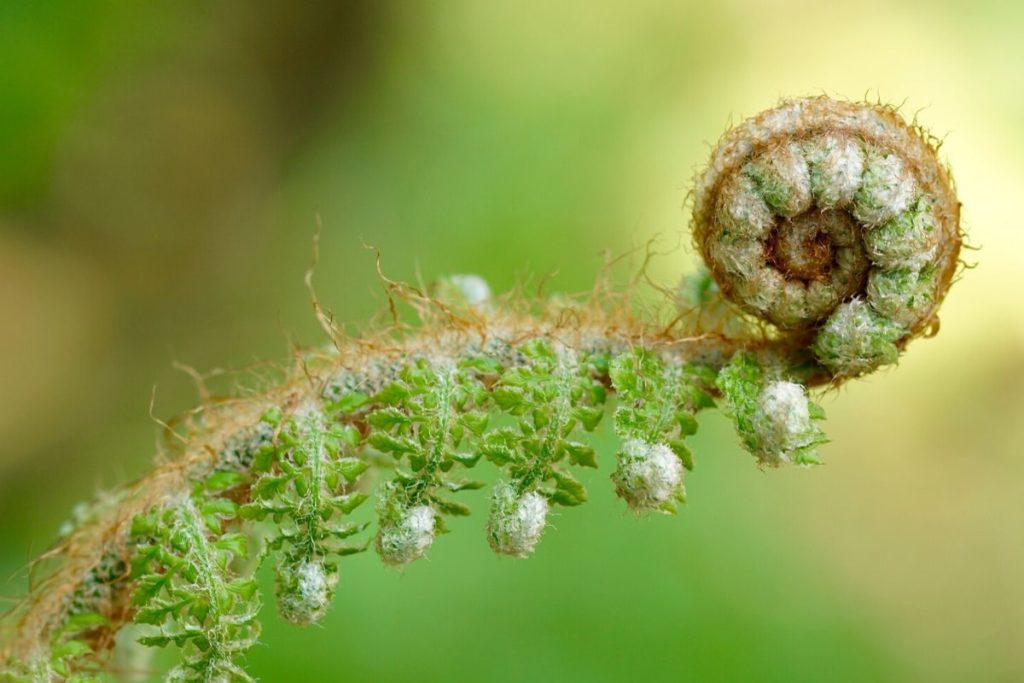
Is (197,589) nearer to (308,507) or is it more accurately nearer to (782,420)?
(308,507)

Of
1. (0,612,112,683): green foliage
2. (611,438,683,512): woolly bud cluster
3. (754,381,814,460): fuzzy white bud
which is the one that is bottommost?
(0,612,112,683): green foliage

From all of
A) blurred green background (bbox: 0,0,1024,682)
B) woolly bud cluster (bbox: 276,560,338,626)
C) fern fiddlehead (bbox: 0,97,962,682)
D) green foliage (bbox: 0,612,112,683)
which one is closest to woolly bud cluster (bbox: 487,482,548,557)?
fern fiddlehead (bbox: 0,97,962,682)

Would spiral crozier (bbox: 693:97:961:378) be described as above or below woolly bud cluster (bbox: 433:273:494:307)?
below

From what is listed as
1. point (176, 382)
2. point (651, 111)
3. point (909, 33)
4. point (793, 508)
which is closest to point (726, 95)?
point (651, 111)

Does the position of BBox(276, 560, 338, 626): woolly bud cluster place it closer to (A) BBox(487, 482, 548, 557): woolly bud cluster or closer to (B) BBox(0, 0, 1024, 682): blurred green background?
(A) BBox(487, 482, 548, 557): woolly bud cluster

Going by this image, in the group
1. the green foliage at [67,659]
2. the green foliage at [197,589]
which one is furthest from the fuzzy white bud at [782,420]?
the green foliage at [67,659]

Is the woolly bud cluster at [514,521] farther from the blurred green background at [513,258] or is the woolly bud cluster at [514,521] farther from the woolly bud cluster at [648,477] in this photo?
the blurred green background at [513,258]

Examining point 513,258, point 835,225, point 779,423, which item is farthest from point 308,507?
point 513,258
